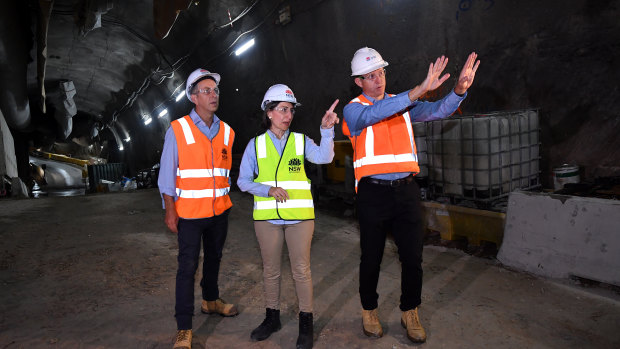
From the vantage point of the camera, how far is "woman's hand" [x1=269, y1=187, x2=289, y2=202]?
8.74 feet

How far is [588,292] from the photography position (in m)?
3.66

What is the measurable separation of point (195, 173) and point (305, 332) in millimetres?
1431

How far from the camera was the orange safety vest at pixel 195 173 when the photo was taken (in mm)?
2842

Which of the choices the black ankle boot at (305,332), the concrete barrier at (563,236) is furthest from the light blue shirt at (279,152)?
the concrete barrier at (563,236)

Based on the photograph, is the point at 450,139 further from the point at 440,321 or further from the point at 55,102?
the point at 55,102

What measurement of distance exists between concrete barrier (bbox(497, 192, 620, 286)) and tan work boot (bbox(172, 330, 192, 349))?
358 centimetres

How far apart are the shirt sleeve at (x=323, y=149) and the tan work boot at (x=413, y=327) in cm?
133

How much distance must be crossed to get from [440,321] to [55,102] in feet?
89.9

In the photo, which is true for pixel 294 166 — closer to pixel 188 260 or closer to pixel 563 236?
pixel 188 260

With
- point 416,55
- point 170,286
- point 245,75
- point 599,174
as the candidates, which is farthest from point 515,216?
point 245,75

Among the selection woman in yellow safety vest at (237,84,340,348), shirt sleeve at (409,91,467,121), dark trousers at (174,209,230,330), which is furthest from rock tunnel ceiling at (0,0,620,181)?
dark trousers at (174,209,230,330)

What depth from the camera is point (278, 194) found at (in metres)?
2.66

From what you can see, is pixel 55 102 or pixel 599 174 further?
pixel 55 102

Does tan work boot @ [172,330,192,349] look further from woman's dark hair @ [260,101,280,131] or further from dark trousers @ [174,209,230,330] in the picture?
woman's dark hair @ [260,101,280,131]
